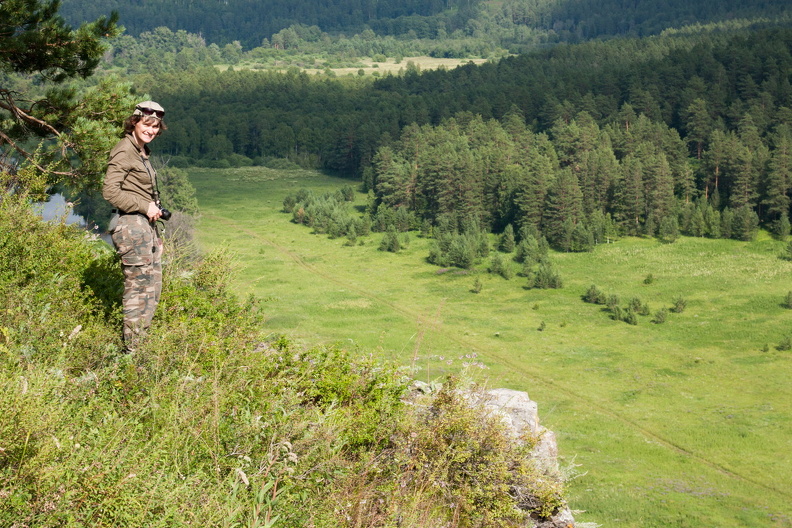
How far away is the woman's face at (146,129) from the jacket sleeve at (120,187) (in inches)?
9.6

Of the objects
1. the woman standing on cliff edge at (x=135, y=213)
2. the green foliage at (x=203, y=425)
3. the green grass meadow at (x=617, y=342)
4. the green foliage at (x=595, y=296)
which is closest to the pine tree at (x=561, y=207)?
the green grass meadow at (x=617, y=342)

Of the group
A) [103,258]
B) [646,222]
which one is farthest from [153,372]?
[646,222]

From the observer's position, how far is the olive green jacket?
29.2ft

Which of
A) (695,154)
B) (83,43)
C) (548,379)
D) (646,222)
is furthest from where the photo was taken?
(695,154)

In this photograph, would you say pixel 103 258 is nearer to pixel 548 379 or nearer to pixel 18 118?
pixel 18 118

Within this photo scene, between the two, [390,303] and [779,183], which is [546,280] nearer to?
[390,303]

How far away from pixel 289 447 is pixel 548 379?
62.1 metres

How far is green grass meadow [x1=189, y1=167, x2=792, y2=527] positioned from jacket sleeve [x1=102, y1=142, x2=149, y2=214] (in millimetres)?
3415

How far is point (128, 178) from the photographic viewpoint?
9094 mm

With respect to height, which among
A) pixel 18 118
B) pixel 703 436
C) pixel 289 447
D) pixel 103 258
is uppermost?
pixel 18 118

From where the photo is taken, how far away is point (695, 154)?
147250 millimetres

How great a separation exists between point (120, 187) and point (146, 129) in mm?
742

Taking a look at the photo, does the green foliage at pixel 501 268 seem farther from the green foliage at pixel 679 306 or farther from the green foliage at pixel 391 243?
the green foliage at pixel 679 306

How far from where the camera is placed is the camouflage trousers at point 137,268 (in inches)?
352
